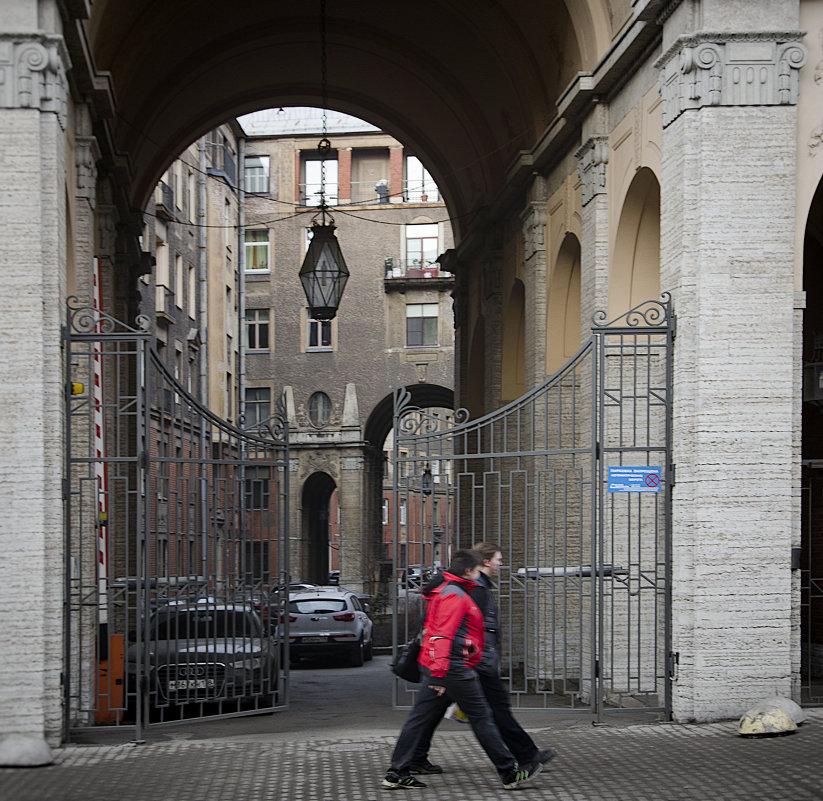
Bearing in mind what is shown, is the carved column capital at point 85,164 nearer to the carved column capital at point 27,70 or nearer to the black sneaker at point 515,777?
the carved column capital at point 27,70

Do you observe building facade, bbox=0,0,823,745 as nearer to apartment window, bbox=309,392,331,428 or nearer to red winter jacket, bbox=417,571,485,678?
red winter jacket, bbox=417,571,485,678

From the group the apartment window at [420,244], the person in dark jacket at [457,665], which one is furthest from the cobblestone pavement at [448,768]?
the apartment window at [420,244]

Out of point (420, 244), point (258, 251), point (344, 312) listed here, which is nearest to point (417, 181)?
point (420, 244)

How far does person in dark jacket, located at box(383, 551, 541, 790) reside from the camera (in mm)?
8523

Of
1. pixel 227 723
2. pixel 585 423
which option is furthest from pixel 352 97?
pixel 227 723

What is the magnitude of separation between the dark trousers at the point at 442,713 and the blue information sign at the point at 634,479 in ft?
10.1

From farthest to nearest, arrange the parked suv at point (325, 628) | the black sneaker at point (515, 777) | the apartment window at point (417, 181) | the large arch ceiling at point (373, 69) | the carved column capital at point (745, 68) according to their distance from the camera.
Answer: the apartment window at point (417, 181) < the parked suv at point (325, 628) < the large arch ceiling at point (373, 69) < the carved column capital at point (745, 68) < the black sneaker at point (515, 777)

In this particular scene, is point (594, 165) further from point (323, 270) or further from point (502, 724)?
point (502, 724)

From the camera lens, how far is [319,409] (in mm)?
54188

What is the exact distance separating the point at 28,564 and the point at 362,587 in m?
41.3

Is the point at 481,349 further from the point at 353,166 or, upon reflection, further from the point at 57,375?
the point at 353,166

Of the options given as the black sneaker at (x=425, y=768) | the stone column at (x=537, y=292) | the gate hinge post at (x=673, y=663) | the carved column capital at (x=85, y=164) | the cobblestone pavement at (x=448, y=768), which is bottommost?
the cobblestone pavement at (x=448, y=768)

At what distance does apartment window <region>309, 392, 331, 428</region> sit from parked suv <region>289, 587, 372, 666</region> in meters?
28.7

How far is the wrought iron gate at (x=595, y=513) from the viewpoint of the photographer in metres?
11.3
